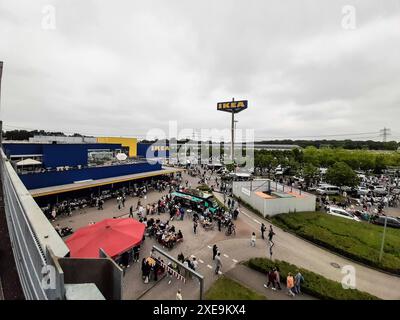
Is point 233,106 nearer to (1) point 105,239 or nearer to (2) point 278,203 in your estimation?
(2) point 278,203

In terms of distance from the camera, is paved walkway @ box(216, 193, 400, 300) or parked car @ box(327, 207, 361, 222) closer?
paved walkway @ box(216, 193, 400, 300)

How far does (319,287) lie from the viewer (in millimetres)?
10156

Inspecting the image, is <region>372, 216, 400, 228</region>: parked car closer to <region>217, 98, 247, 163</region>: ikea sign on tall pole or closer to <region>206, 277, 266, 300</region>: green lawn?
<region>206, 277, 266, 300</region>: green lawn

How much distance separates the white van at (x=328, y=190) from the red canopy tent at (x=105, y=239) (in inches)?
1137

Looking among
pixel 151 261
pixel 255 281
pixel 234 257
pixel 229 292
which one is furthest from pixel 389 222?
pixel 151 261

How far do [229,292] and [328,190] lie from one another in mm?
28976

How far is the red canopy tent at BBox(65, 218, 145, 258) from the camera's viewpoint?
34.1 ft

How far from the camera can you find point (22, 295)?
852cm

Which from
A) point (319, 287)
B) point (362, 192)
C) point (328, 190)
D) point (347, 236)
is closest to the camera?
point (319, 287)

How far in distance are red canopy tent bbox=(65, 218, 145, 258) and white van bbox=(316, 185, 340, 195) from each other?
2888 centimetres

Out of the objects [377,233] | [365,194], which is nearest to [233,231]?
[377,233]

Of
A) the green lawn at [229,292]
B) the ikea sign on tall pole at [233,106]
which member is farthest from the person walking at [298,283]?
the ikea sign on tall pole at [233,106]

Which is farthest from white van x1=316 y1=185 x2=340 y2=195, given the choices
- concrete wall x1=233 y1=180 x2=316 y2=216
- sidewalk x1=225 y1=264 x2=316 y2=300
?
sidewalk x1=225 y1=264 x2=316 y2=300
